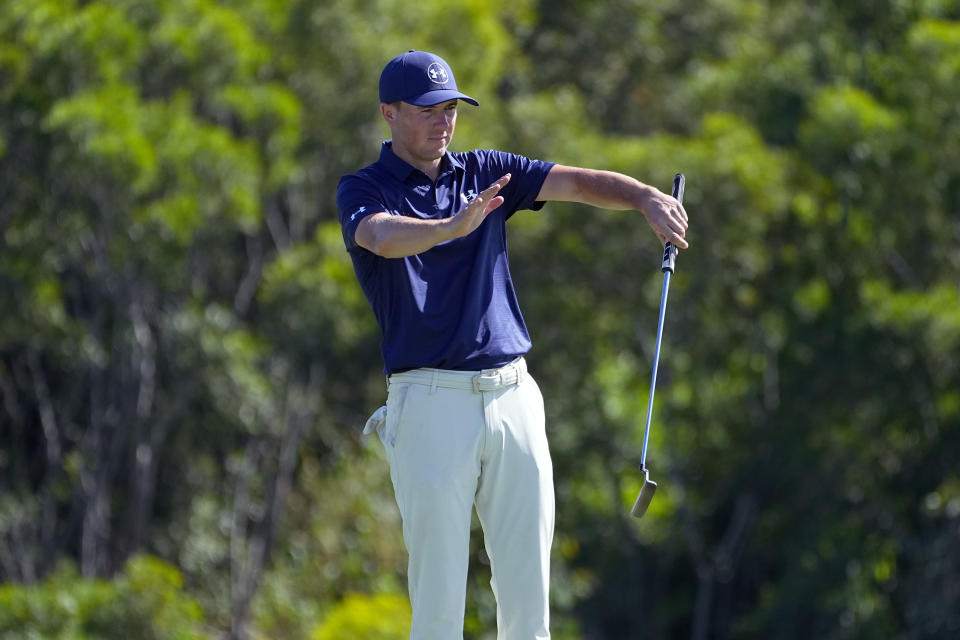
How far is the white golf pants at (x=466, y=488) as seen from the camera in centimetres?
375

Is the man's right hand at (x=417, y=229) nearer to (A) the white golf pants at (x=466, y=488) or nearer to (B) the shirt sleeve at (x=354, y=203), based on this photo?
(B) the shirt sleeve at (x=354, y=203)

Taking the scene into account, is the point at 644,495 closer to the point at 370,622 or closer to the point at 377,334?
the point at 370,622

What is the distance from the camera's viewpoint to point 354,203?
3779mm

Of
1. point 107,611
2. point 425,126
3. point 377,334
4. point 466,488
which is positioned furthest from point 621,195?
point 377,334

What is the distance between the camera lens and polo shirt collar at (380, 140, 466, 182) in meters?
3.90

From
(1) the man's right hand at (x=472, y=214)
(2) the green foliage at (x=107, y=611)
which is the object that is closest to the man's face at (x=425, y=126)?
(1) the man's right hand at (x=472, y=214)

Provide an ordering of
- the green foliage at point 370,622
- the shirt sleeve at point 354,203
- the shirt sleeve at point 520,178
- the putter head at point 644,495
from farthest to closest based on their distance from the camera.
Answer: the green foliage at point 370,622, the shirt sleeve at point 520,178, the putter head at point 644,495, the shirt sleeve at point 354,203

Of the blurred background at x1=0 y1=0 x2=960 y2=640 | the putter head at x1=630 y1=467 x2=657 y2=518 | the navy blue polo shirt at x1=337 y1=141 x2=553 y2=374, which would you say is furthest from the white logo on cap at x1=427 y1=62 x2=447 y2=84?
the blurred background at x1=0 y1=0 x2=960 y2=640

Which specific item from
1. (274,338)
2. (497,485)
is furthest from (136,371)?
(497,485)

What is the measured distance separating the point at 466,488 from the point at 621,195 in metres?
0.98

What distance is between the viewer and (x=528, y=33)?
1766cm

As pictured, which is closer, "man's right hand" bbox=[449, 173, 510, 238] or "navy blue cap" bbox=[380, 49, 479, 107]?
"man's right hand" bbox=[449, 173, 510, 238]

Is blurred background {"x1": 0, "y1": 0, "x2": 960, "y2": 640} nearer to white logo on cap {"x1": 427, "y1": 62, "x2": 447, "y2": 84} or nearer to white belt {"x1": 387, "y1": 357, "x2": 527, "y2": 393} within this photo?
white belt {"x1": 387, "y1": 357, "x2": 527, "y2": 393}

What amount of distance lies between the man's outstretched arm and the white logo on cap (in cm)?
43
